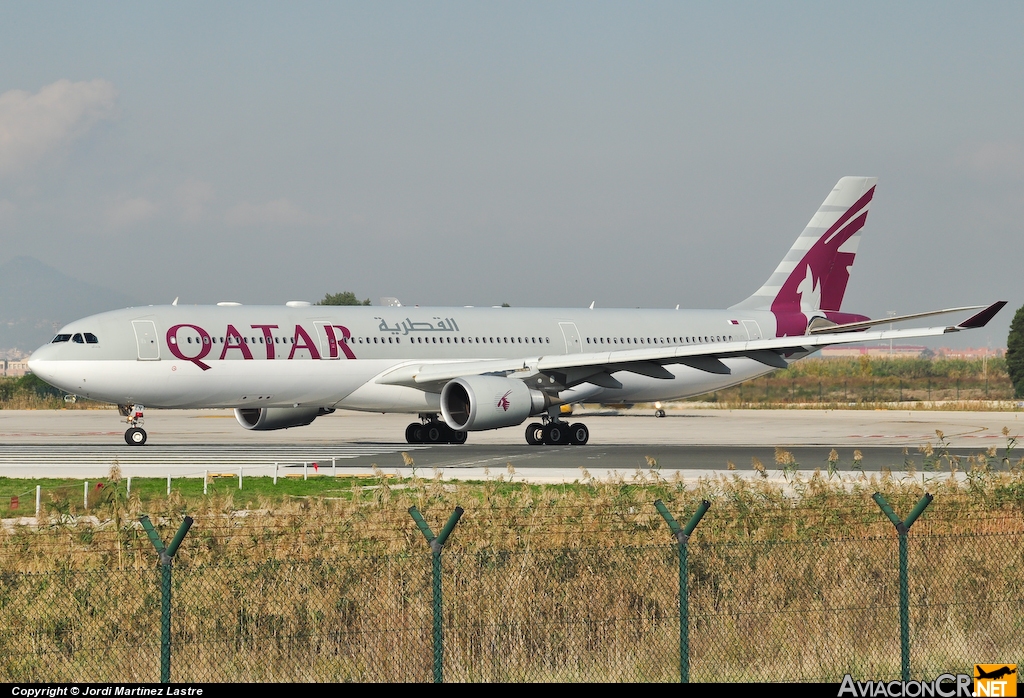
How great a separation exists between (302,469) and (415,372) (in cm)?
965

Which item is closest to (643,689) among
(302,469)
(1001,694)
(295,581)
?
(1001,694)

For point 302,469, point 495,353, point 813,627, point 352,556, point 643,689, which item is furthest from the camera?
point 495,353

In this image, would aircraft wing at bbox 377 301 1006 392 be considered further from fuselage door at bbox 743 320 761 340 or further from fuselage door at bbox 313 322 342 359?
fuselage door at bbox 743 320 761 340

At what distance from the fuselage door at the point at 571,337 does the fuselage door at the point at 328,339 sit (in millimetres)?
9085

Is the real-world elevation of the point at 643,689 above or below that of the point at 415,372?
→ below

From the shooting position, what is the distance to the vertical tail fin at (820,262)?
50.3 meters

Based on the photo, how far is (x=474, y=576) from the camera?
14977mm

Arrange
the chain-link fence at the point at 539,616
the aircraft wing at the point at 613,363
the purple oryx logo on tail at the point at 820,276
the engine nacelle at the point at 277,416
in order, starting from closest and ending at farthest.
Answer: the chain-link fence at the point at 539,616
the aircraft wing at the point at 613,363
the engine nacelle at the point at 277,416
the purple oryx logo on tail at the point at 820,276

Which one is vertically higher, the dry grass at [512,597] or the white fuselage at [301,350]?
the white fuselage at [301,350]

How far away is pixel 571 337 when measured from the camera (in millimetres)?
44156

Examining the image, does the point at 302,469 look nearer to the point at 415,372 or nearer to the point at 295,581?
the point at 415,372

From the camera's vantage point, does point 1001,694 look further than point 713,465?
No

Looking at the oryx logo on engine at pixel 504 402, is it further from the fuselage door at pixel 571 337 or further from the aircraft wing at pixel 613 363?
the fuselage door at pixel 571 337

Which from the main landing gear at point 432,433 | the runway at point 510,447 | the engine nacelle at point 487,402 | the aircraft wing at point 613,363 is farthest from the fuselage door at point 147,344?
the main landing gear at point 432,433
